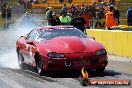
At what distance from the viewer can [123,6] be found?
46.4 m

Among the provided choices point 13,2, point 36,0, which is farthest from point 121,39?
point 13,2

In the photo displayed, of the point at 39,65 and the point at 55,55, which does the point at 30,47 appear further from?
the point at 55,55

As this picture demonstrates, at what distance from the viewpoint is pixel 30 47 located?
44.3 ft

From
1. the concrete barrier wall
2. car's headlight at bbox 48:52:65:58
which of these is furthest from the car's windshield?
the concrete barrier wall

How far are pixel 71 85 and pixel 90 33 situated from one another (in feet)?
35.8

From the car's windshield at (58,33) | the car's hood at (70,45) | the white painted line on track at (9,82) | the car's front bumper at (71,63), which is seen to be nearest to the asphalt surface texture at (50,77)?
the white painted line on track at (9,82)

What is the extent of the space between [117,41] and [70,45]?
604 cm

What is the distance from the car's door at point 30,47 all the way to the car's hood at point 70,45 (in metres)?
0.48

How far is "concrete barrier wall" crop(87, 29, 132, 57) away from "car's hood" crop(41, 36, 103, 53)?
15.0 ft

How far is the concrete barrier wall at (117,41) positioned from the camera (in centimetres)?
1728

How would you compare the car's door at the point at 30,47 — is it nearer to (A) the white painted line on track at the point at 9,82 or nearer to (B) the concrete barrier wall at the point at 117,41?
(A) the white painted line on track at the point at 9,82

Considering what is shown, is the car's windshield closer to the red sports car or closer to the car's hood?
the red sports car

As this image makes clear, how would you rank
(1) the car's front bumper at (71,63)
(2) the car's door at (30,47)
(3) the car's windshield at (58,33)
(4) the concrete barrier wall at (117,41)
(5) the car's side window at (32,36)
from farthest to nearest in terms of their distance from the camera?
1. (4) the concrete barrier wall at (117,41)
2. (5) the car's side window at (32,36)
3. (3) the car's windshield at (58,33)
4. (2) the car's door at (30,47)
5. (1) the car's front bumper at (71,63)

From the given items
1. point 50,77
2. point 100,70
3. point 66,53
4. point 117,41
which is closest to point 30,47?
point 50,77
